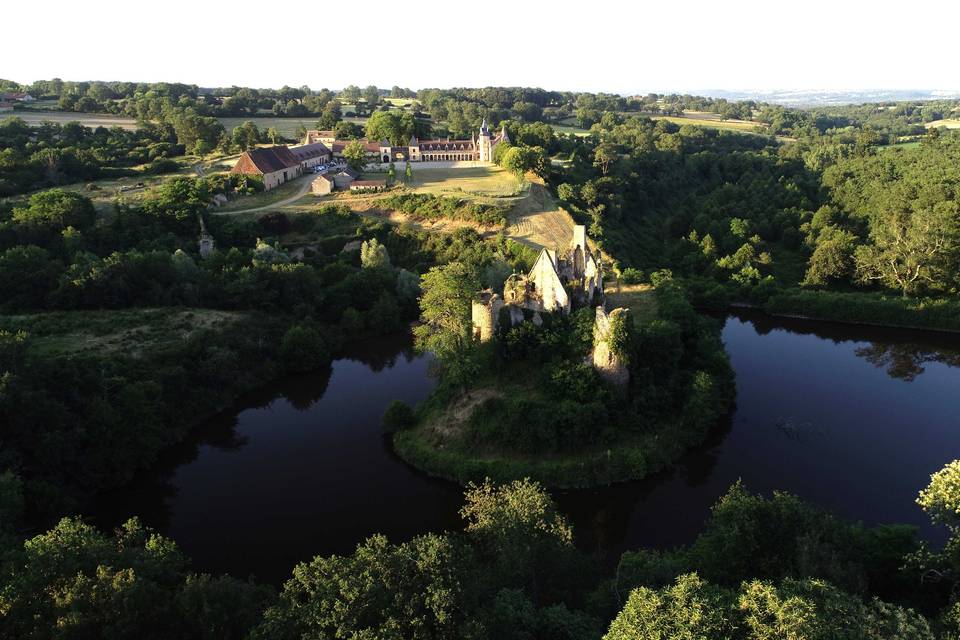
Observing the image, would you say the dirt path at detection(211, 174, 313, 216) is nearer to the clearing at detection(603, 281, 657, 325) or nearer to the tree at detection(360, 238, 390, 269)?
the tree at detection(360, 238, 390, 269)

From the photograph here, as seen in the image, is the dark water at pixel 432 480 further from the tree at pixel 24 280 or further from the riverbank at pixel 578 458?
the tree at pixel 24 280

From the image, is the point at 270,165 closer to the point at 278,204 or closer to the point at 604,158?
the point at 278,204

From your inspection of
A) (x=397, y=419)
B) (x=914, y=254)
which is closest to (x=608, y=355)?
(x=397, y=419)

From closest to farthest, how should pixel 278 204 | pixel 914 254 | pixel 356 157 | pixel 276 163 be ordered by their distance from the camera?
pixel 914 254 → pixel 278 204 → pixel 276 163 → pixel 356 157

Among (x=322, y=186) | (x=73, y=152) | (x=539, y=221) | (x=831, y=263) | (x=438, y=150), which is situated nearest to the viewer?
(x=831, y=263)

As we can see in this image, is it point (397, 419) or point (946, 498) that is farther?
point (397, 419)

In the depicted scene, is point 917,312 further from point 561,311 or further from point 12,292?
point 12,292

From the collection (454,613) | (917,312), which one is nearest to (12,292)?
(454,613)
